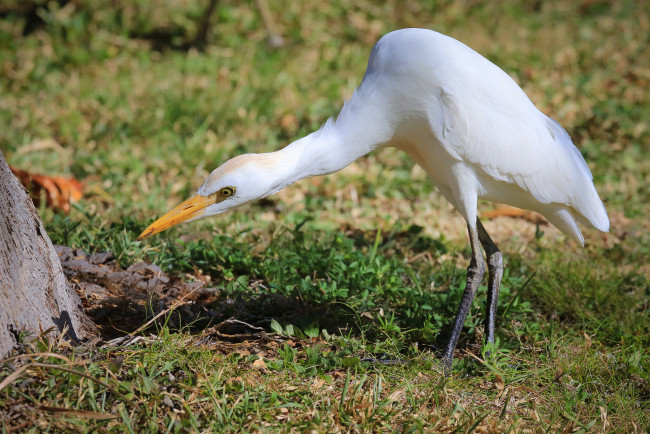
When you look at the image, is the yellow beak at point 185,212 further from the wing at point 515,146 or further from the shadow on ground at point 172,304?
the wing at point 515,146

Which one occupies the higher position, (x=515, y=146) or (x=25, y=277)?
(x=515, y=146)

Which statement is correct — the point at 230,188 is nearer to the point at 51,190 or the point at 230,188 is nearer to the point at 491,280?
the point at 491,280

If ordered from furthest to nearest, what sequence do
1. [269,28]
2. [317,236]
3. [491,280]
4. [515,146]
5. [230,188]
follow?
[269,28] → [317,236] → [491,280] → [515,146] → [230,188]

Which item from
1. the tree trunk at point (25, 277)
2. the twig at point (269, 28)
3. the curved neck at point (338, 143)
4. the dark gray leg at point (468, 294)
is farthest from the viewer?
the twig at point (269, 28)

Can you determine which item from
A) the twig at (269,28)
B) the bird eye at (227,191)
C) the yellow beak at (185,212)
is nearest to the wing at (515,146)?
the bird eye at (227,191)

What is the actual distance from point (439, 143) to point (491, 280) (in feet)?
2.60

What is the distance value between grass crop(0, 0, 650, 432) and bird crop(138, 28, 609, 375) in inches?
16.4

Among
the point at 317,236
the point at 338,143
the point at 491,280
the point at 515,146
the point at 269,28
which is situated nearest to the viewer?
the point at 338,143

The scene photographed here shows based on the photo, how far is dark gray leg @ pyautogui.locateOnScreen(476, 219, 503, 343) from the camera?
10.7 ft

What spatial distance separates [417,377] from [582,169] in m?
1.35

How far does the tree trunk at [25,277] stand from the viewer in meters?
2.52

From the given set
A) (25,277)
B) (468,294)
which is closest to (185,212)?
(25,277)

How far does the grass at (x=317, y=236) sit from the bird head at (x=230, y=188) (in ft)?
1.64

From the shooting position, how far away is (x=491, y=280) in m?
3.39
